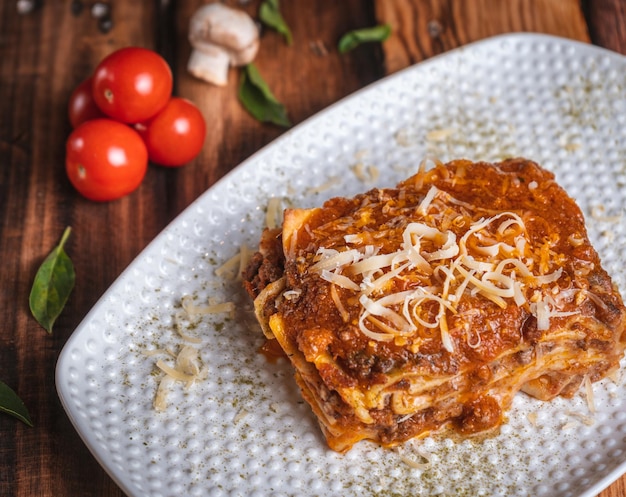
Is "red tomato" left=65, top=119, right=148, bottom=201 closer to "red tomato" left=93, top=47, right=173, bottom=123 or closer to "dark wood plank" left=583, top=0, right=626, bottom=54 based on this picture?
"red tomato" left=93, top=47, right=173, bottom=123

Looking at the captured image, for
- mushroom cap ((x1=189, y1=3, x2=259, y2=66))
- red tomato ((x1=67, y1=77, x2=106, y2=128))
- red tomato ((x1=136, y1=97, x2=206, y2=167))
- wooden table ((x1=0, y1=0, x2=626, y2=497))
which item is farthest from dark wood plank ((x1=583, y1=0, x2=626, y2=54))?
red tomato ((x1=67, y1=77, x2=106, y2=128))

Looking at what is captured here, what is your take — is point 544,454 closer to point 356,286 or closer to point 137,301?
point 356,286

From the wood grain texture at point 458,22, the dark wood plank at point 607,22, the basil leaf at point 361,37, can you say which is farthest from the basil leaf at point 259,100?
the dark wood plank at point 607,22

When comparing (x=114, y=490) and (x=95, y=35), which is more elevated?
(x=95, y=35)

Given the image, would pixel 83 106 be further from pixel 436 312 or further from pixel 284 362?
pixel 436 312

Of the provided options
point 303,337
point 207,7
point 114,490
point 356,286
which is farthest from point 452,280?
point 207,7
